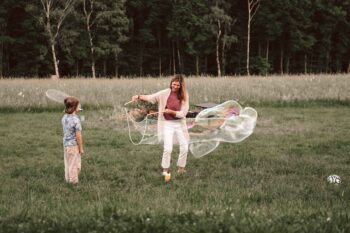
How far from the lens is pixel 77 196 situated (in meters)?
7.20

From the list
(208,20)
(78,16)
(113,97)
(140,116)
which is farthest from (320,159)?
(208,20)

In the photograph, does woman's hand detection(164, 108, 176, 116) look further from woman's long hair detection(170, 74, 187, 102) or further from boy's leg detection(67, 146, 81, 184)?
boy's leg detection(67, 146, 81, 184)

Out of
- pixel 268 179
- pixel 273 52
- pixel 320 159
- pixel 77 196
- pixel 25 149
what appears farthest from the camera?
pixel 273 52

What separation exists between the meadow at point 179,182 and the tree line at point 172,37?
115 feet

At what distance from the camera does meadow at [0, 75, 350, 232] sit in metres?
5.35

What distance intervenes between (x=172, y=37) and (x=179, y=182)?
170 ft

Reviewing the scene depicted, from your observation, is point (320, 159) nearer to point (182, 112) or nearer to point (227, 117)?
point (227, 117)

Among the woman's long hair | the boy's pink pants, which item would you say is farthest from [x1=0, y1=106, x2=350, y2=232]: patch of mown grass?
the woman's long hair

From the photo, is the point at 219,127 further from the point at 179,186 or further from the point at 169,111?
the point at 179,186

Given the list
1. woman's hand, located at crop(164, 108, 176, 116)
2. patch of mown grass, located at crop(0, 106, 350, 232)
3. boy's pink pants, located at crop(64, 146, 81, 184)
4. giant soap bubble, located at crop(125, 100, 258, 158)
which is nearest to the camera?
patch of mown grass, located at crop(0, 106, 350, 232)

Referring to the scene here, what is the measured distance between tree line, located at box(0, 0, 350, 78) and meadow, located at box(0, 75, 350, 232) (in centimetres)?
3509

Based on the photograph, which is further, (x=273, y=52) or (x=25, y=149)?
(x=273, y=52)

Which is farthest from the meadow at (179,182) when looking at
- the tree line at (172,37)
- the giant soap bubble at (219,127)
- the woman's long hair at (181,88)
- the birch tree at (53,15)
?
the tree line at (172,37)

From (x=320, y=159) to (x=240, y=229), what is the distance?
5.29 meters
